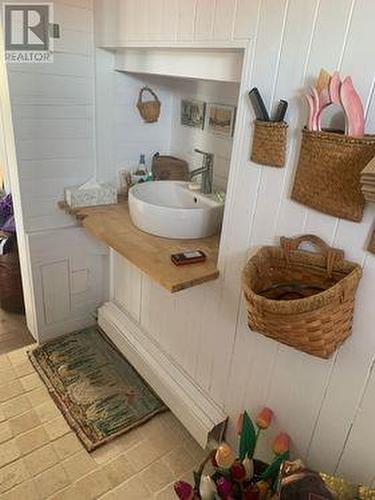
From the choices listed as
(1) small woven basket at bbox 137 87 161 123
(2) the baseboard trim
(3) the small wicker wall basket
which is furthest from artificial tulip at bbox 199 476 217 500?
(1) small woven basket at bbox 137 87 161 123

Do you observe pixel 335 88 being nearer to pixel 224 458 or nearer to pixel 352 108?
pixel 352 108

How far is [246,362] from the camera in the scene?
1.34 m

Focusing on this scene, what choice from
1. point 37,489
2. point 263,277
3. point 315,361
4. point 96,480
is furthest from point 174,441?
point 263,277

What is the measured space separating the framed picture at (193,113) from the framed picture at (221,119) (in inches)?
1.7

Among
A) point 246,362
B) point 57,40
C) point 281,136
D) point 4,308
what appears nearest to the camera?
point 281,136

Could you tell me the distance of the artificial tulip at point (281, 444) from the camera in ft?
3.89

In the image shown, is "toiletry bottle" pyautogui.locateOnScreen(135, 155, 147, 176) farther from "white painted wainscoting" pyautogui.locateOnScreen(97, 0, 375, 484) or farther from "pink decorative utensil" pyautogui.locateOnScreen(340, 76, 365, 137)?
"pink decorative utensil" pyautogui.locateOnScreen(340, 76, 365, 137)

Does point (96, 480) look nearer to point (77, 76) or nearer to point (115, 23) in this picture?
point (77, 76)

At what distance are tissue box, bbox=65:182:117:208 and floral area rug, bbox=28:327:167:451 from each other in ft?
2.77

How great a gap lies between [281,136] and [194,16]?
1.72 ft

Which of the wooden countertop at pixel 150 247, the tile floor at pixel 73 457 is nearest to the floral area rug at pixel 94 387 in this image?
the tile floor at pixel 73 457

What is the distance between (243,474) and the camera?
3.76ft

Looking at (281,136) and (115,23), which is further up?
(115,23)

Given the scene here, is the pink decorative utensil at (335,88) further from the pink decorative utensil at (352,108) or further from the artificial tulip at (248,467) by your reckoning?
the artificial tulip at (248,467)
